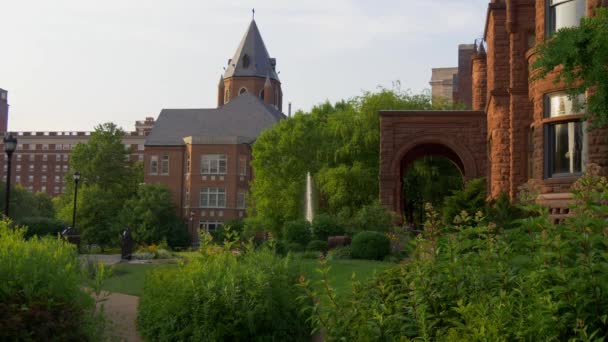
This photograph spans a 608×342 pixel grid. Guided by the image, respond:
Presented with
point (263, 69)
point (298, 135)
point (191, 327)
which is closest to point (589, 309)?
point (191, 327)

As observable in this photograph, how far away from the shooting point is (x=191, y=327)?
33.9ft

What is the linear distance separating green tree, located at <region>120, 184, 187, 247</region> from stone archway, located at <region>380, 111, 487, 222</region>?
129 feet

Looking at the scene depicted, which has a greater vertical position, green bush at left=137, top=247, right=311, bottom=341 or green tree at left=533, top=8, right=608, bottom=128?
green tree at left=533, top=8, right=608, bottom=128

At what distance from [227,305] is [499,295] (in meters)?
4.31

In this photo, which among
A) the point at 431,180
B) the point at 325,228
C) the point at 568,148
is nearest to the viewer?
the point at 568,148

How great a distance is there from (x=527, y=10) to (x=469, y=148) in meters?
9.28

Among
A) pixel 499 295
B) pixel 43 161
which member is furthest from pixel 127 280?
pixel 43 161

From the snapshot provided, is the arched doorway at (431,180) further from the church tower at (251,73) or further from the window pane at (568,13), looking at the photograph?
the church tower at (251,73)

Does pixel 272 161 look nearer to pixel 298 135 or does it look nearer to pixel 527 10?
pixel 298 135

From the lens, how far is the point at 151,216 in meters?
67.3

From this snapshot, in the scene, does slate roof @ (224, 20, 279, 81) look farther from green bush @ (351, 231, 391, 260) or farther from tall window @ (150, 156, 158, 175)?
green bush @ (351, 231, 391, 260)

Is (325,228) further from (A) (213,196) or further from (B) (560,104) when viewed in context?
(A) (213,196)

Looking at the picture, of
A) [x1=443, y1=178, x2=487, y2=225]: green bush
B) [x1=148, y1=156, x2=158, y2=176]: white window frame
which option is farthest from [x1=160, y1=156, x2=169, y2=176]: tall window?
[x1=443, y1=178, x2=487, y2=225]: green bush

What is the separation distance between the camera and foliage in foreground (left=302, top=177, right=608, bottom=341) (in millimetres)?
6168
